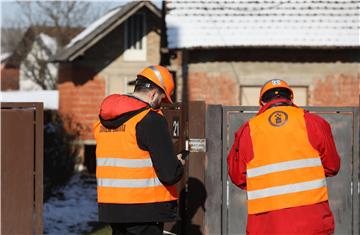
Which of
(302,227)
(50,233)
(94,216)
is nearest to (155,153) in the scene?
(302,227)

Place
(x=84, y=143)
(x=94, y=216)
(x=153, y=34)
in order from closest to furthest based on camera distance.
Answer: (x=94, y=216), (x=84, y=143), (x=153, y=34)

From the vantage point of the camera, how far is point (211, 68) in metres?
12.9

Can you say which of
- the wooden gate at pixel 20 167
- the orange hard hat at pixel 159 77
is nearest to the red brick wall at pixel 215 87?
the wooden gate at pixel 20 167

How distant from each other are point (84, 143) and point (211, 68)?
7938mm

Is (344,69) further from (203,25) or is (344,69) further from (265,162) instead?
(265,162)

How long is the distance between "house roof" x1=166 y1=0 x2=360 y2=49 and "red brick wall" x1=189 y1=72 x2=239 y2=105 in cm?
75

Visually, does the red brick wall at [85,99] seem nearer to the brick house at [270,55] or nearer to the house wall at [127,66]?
the house wall at [127,66]

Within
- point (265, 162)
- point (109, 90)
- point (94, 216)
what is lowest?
point (94, 216)

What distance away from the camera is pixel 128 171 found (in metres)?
4.43

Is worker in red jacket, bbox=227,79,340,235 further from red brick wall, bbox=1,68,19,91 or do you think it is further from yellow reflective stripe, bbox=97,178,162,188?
red brick wall, bbox=1,68,19,91

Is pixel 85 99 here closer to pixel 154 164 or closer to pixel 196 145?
pixel 196 145

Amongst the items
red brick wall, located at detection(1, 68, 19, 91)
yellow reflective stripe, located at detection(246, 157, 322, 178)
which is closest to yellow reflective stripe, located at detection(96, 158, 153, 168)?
yellow reflective stripe, located at detection(246, 157, 322, 178)

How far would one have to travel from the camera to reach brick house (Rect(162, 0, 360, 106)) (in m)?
12.7

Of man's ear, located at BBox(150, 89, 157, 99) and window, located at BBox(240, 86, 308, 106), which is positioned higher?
window, located at BBox(240, 86, 308, 106)
